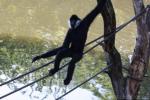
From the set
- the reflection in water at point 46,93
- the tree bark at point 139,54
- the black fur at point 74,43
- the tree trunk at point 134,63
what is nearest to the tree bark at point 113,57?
the tree trunk at point 134,63

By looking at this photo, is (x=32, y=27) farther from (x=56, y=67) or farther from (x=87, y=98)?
(x=56, y=67)

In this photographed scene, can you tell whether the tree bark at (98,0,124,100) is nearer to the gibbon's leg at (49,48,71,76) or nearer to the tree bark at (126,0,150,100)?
the tree bark at (126,0,150,100)

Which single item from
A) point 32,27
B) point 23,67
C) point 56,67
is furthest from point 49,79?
point 56,67

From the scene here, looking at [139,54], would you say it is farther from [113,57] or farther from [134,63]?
[113,57]

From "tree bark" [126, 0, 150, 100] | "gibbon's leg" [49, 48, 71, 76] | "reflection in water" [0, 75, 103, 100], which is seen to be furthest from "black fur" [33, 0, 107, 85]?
"reflection in water" [0, 75, 103, 100]

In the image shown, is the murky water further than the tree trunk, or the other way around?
the murky water

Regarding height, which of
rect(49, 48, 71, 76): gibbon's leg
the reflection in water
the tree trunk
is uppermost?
rect(49, 48, 71, 76): gibbon's leg

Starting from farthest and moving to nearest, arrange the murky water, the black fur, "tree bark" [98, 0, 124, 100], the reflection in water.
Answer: the murky water < the reflection in water < "tree bark" [98, 0, 124, 100] < the black fur

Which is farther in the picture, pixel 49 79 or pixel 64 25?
pixel 64 25

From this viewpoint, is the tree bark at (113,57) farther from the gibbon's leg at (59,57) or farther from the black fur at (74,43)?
the gibbon's leg at (59,57)

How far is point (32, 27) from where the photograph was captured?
12242 millimetres

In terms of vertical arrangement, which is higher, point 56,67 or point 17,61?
point 56,67

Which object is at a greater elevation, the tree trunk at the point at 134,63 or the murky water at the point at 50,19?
the tree trunk at the point at 134,63

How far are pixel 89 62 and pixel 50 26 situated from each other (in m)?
3.17
